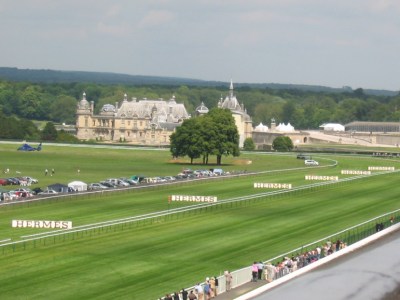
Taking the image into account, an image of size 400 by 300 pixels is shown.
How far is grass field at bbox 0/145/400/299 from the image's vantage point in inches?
1000

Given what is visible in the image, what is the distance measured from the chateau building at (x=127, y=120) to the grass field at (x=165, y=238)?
3780 inches

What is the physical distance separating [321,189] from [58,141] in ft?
258

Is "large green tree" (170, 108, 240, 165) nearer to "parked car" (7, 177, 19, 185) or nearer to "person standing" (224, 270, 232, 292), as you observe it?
"parked car" (7, 177, 19, 185)

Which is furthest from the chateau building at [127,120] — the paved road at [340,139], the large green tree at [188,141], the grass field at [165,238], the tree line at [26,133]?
the grass field at [165,238]

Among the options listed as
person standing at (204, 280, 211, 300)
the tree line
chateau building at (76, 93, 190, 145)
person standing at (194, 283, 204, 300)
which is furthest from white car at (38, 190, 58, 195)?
chateau building at (76, 93, 190, 145)

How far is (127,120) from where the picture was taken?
166m

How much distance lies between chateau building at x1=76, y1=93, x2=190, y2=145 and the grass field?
96021 millimetres

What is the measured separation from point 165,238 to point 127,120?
133565 mm

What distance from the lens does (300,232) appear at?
36844mm

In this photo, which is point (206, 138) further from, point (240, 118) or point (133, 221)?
point (240, 118)

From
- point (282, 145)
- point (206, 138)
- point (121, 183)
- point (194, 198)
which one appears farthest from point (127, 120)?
point (194, 198)

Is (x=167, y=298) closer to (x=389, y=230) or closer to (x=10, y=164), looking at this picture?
(x=389, y=230)

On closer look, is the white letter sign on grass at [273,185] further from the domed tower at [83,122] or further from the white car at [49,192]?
the domed tower at [83,122]

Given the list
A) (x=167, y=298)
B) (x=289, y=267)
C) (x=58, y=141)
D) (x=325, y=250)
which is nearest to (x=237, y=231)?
(x=325, y=250)
